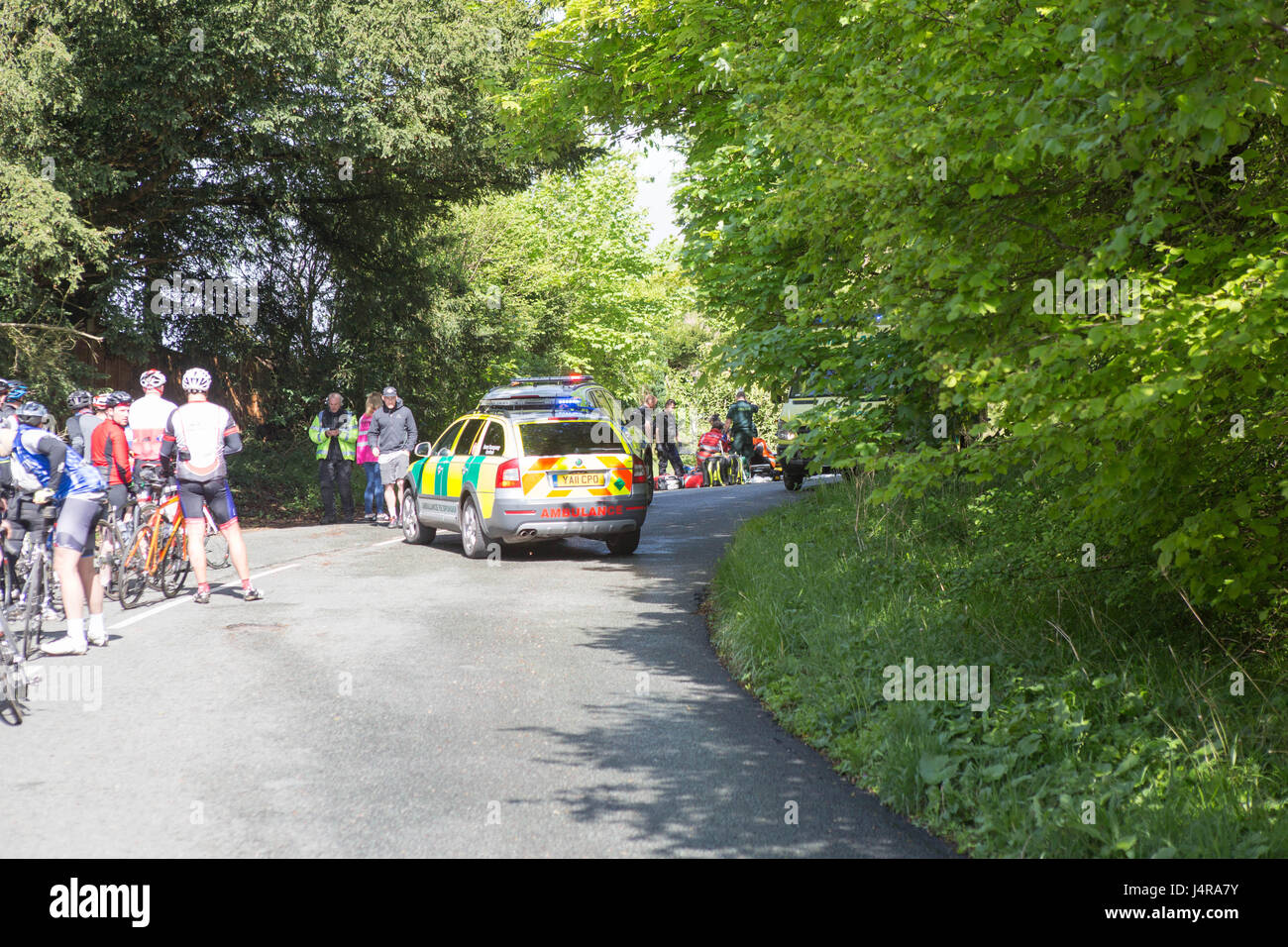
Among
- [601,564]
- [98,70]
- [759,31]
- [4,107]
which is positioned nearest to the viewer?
[759,31]

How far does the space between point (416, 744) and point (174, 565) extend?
20.6 ft

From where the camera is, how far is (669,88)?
14.2m

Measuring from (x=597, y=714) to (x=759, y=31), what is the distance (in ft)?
26.3

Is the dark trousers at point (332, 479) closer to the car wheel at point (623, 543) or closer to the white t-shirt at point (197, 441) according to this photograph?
the car wheel at point (623, 543)

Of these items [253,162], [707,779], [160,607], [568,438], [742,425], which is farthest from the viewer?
[742,425]

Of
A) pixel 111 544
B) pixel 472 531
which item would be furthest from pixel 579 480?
pixel 111 544

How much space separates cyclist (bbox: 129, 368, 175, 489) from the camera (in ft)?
37.4

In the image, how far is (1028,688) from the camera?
6.01 meters

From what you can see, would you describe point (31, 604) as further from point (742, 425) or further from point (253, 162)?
point (742, 425)

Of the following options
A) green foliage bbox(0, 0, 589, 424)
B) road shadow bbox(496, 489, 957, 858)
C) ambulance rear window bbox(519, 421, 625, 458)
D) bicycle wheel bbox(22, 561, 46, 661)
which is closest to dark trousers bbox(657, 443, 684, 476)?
green foliage bbox(0, 0, 589, 424)

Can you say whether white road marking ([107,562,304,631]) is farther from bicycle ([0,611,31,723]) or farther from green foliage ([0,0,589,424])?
green foliage ([0,0,589,424])

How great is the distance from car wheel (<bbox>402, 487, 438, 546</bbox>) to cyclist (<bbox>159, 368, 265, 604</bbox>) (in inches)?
206

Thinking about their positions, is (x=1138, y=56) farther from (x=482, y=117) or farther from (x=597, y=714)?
(x=482, y=117)
